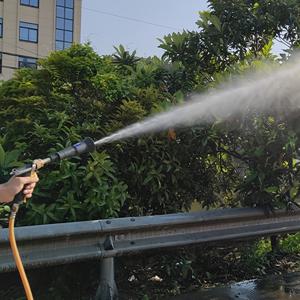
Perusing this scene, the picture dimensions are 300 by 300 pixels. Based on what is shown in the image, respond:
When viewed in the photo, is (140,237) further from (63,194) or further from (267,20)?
(267,20)

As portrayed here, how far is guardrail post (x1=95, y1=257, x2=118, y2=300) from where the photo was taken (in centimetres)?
414

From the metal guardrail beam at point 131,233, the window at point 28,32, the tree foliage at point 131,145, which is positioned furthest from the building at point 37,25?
the metal guardrail beam at point 131,233

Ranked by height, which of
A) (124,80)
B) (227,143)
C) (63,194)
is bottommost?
(63,194)

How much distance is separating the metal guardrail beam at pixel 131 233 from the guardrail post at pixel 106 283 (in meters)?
0.08

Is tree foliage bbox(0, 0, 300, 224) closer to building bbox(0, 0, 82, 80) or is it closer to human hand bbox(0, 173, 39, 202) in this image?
human hand bbox(0, 173, 39, 202)

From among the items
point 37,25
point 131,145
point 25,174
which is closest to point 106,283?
point 131,145

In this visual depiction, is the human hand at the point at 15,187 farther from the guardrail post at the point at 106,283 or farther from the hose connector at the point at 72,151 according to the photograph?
the guardrail post at the point at 106,283

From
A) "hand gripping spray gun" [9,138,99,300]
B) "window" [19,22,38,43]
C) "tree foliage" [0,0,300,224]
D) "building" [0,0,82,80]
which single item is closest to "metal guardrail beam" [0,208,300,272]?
"tree foliage" [0,0,300,224]

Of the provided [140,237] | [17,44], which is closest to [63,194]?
[140,237]

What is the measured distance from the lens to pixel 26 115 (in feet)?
16.3

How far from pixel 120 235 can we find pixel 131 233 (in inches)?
4.3

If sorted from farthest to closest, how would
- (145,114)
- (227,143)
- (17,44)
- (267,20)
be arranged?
1. (17,44)
2. (267,20)
3. (227,143)
4. (145,114)

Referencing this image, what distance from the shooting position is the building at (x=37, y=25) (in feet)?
187

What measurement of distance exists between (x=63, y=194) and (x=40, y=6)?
196 ft
